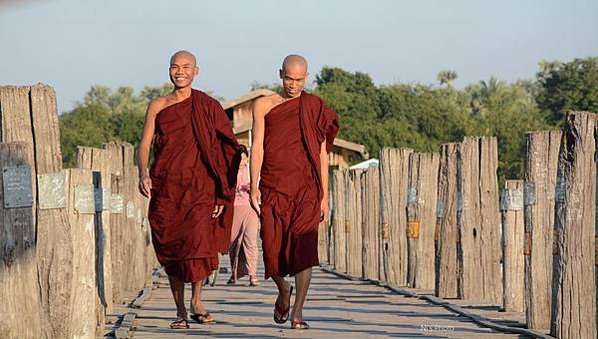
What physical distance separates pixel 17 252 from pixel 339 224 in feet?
59.9

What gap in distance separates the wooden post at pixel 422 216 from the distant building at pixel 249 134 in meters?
31.3

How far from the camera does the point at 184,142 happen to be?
41.7 ft

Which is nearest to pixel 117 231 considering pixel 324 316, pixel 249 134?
pixel 324 316

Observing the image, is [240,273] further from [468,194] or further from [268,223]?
[268,223]

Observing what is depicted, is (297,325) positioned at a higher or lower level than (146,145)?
lower

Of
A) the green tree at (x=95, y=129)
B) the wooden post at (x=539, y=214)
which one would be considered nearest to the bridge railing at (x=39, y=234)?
the wooden post at (x=539, y=214)

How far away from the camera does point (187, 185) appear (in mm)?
12680

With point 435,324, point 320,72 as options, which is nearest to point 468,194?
point 435,324

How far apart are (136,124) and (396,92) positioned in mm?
14865

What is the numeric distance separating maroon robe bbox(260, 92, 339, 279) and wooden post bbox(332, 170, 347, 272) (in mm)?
12958

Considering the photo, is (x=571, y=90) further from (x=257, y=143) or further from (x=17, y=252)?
(x=17, y=252)

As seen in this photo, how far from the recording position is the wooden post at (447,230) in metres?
15.9

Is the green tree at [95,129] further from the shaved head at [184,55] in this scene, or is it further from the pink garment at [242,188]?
the shaved head at [184,55]

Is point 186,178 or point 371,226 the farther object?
point 371,226
